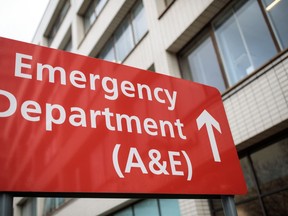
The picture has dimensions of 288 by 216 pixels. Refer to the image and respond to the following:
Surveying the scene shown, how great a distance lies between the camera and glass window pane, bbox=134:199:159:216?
9.06m

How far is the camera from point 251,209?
6.53 metres

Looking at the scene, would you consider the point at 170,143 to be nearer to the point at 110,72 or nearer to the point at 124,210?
the point at 110,72

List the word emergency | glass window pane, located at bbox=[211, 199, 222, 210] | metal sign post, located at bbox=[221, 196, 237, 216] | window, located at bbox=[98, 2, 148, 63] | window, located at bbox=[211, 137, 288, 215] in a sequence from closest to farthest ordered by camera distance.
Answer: the word emergency < metal sign post, located at bbox=[221, 196, 237, 216] < window, located at bbox=[211, 137, 288, 215] < glass window pane, located at bbox=[211, 199, 222, 210] < window, located at bbox=[98, 2, 148, 63]

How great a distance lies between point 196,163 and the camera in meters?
2.13

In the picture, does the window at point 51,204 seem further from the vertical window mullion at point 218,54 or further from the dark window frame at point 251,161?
the vertical window mullion at point 218,54

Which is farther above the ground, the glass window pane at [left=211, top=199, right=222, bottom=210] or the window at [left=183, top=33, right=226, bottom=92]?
the window at [left=183, top=33, right=226, bottom=92]

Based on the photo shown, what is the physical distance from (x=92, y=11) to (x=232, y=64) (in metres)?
9.79

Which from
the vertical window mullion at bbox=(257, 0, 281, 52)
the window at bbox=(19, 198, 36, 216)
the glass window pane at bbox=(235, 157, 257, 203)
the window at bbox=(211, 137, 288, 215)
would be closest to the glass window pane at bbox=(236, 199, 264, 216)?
the window at bbox=(211, 137, 288, 215)

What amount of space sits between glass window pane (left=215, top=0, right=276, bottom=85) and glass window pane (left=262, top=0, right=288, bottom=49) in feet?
0.58

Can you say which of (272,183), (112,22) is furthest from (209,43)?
(112,22)

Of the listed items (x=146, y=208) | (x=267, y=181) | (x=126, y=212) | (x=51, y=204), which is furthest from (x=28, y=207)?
(x=267, y=181)

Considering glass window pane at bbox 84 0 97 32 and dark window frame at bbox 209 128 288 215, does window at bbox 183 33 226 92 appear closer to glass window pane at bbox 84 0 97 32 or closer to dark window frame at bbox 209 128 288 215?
dark window frame at bbox 209 128 288 215

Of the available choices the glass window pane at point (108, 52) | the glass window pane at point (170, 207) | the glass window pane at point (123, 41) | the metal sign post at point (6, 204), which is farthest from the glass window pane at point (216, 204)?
the glass window pane at point (108, 52)

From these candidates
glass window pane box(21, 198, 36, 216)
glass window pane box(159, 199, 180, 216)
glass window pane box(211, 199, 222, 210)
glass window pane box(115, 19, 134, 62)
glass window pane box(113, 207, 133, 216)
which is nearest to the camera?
glass window pane box(211, 199, 222, 210)
